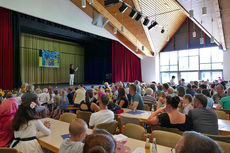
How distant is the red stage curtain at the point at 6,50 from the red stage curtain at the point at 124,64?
7764mm

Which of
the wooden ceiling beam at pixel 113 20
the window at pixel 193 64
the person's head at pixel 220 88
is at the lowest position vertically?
the person's head at pixel 220 88

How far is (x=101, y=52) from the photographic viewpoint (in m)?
14.7

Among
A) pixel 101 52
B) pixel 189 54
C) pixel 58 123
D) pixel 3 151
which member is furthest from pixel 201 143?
pixel 189 54

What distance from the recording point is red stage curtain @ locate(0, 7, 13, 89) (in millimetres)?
7609

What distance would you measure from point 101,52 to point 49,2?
685 cm

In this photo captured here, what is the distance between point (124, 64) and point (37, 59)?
7.73 m

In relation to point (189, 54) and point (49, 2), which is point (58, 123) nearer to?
point (49, 2)

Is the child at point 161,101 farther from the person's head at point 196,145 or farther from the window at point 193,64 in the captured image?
the window at point 193,64

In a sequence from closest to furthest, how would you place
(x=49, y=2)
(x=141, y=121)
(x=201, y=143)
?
(x=201, y=143) < (x=141, y=121) < (x=49, y=2)

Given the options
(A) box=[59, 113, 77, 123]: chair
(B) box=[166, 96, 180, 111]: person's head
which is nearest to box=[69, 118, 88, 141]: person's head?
(B) box=[166, 96, 180, 111]: person's head

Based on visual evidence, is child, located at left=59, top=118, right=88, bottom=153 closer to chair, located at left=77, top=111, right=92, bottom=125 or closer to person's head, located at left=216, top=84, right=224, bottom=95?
chair, located at left=77, top=111, right=92, bottom=125

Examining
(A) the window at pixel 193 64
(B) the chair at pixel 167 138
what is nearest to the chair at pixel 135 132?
(B) the chair at pixel 167 138

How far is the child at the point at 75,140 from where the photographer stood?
1.62 meters

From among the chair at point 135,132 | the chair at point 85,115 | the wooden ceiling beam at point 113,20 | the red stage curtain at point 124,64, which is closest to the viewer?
the chair at point 135,132
